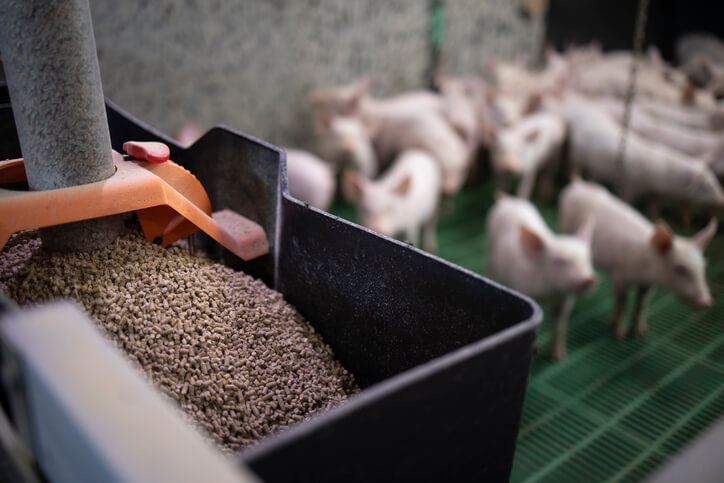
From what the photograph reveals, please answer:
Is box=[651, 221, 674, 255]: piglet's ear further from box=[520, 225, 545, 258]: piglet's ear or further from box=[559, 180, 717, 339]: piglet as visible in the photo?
box=[520, 225, 545, 258]: piglet's ear

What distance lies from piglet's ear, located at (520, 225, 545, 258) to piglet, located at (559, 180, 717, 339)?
21.2 inches

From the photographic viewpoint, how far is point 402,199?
9.69 feet

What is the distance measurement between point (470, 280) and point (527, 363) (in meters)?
0.12

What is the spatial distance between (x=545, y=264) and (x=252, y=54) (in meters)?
2.04

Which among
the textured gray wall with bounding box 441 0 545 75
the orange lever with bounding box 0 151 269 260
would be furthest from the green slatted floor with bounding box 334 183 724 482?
the textured gray wall with bounding box 441 0 545 75

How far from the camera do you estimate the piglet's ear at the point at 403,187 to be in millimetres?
2891

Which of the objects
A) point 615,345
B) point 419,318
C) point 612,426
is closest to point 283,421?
point 419,318

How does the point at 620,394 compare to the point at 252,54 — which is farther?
the point at 252,54

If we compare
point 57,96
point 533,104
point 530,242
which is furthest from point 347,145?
point 57,96

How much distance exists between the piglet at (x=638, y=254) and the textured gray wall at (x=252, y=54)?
180cm

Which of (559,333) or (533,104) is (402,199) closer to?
(559,333)

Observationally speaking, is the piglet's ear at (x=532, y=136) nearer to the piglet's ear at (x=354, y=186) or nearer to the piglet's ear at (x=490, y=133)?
the piglet's ear at (x=490, y=133)

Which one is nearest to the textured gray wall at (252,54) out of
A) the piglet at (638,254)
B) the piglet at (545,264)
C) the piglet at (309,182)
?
the piglet at (309,182)

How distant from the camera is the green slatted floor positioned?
193 centimetres
